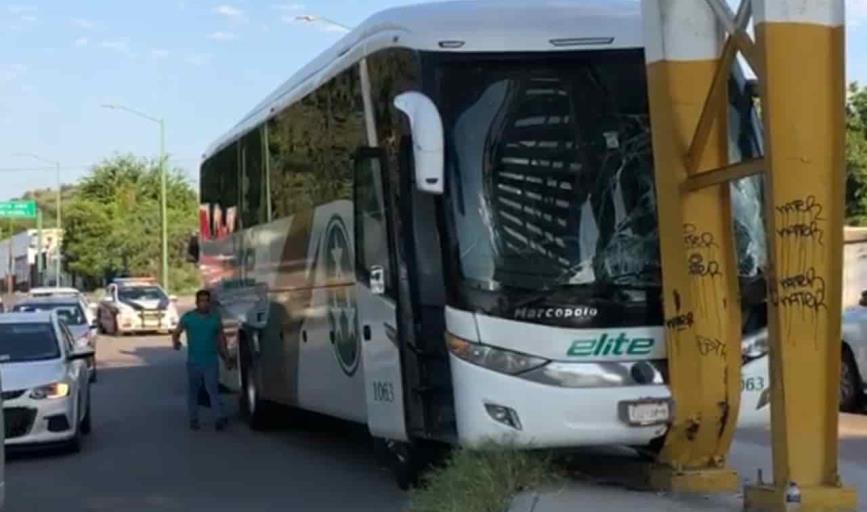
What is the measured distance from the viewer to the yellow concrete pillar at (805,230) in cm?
849

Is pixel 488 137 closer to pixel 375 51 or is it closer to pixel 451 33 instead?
pixel 451 33

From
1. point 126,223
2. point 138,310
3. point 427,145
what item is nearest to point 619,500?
point 427,145

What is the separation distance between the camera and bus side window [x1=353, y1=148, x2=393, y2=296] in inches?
437

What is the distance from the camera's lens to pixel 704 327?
9.73m

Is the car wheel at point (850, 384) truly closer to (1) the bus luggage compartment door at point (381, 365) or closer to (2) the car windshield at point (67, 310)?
(1) the bus luggage compartment door at point (381, 365)

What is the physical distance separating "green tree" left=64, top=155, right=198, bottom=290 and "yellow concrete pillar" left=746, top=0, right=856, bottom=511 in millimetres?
70444

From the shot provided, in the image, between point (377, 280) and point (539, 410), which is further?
point (377, 280)

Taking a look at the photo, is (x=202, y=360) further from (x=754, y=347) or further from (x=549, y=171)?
(x=754, y=347)

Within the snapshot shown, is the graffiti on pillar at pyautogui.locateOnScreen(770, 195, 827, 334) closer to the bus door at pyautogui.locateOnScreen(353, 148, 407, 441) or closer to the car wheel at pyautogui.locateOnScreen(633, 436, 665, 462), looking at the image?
the car wheel at pyautogui.locateOnScreen(633, 436, 665, 462)

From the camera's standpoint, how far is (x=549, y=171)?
10.3 m

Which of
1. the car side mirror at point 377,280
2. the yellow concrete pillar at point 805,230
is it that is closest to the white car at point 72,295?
the car side mirror at point 377,280

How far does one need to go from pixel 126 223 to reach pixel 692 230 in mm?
72238

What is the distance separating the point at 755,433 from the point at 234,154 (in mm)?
7936

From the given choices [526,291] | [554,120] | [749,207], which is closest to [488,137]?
[554,120]
